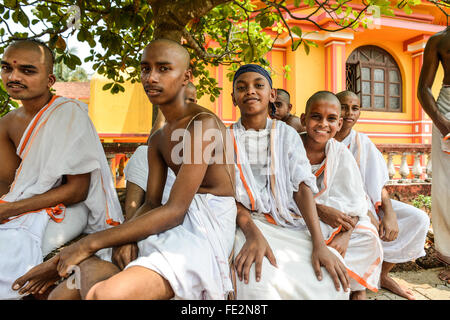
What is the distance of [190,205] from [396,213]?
6.66ft

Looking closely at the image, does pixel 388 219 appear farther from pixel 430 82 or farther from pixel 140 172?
pixel 140 172

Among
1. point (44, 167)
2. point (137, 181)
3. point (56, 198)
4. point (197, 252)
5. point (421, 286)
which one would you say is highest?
point (44, 167)

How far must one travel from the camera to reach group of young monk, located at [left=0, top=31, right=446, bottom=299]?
158 cm

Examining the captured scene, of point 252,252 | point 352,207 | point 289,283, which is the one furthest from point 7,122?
point 352,207

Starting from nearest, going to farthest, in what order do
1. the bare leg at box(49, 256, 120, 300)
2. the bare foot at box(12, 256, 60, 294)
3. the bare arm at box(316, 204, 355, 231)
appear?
the bare leg at box(49, 256, 120, 300) → the bare foot at box(12, 256, 60, 294) → the bare arm at box(316, 204, 355, 231)

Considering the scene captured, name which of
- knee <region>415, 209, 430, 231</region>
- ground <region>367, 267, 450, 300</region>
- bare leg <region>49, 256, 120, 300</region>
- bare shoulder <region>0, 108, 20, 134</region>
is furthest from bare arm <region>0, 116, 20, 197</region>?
knee <region>415, 209, 430, 231</region>

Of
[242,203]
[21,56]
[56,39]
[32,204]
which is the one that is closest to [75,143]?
[32,204]

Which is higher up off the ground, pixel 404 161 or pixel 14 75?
pixel 14 75

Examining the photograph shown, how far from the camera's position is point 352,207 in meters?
2.30

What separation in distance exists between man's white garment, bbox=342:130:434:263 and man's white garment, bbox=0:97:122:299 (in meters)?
2.11

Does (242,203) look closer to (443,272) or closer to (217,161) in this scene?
(217,161)

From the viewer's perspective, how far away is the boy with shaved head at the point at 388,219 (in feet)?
8.55

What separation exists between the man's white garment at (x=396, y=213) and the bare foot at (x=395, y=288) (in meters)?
0.17

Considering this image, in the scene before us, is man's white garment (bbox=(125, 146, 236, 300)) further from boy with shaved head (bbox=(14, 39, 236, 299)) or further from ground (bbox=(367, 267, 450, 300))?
ground (bbox=(367, 267, 450, 300))
